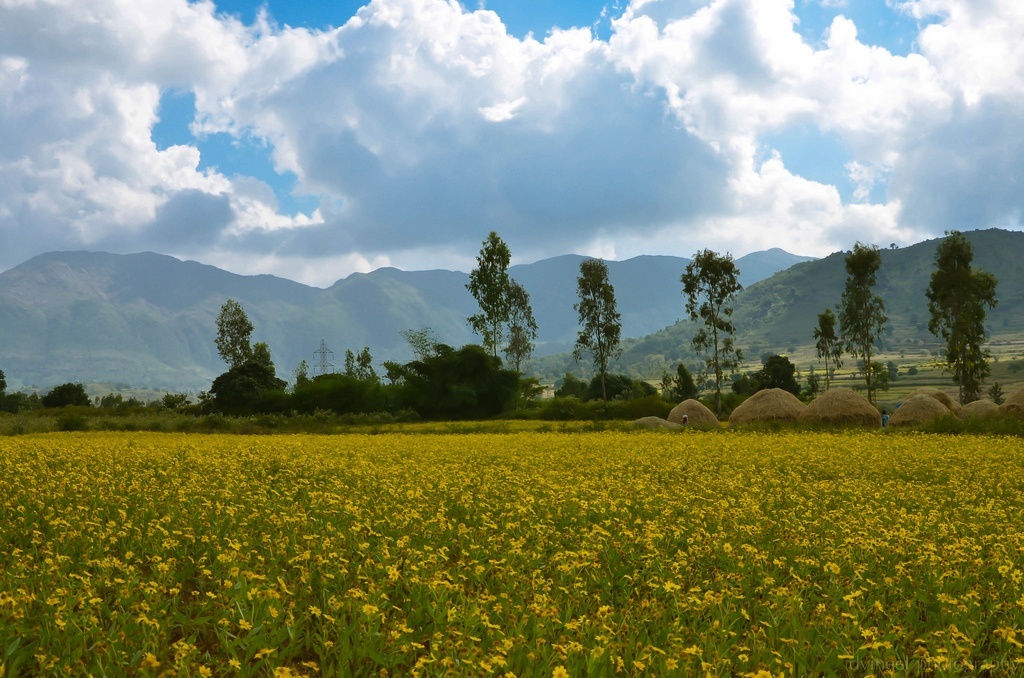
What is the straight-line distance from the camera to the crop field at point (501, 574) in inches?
215

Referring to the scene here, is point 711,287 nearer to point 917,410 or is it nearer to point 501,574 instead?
point 917,410

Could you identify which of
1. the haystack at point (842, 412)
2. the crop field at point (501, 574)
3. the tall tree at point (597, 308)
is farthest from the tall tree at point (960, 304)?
the crop field at point (501, 574)

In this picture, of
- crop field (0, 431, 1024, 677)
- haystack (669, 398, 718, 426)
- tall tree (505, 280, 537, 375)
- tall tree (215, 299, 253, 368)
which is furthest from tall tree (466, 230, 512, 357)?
crop field (0, 431, 1024, 677)

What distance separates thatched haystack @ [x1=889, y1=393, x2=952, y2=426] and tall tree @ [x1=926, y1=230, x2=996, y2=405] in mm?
22080

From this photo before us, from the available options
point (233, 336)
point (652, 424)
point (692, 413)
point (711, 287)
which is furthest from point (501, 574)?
point (233, 336)

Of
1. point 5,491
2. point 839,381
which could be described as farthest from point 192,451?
point 839,381

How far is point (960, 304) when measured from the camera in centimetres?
5647

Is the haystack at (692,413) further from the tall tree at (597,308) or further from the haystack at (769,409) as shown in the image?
the tall tree at (597,308)

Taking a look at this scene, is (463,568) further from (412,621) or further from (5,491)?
(5,491)

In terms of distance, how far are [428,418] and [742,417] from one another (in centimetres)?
1873

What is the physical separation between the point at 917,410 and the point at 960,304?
25976mm

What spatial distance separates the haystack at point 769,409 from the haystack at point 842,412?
2.59ft

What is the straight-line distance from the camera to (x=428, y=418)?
4675 centimetres

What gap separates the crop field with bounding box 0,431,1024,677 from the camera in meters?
5.45
